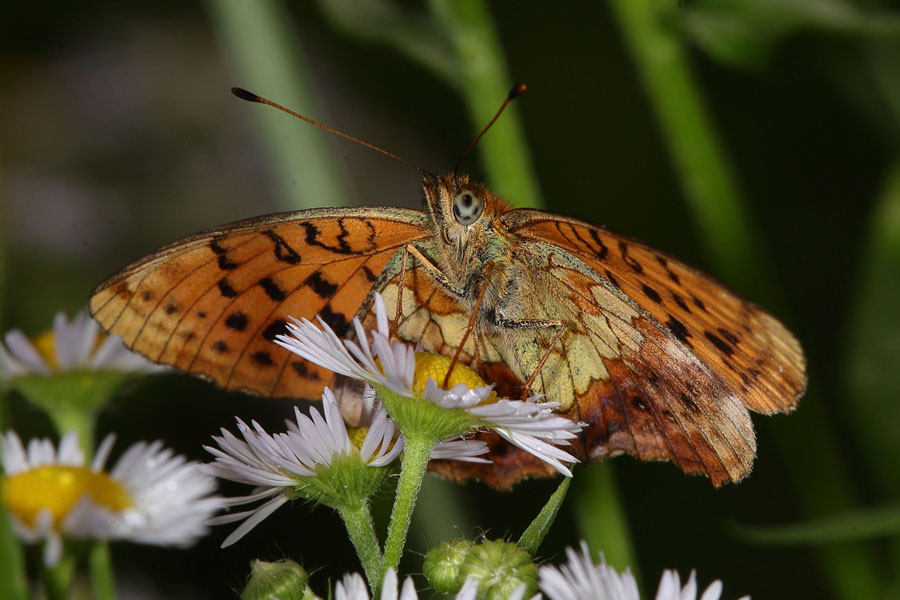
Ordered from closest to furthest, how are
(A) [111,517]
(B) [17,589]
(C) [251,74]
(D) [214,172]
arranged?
(B) [17,589]
(A) [111,517]
(C) [251,74]
(D) [214,172]

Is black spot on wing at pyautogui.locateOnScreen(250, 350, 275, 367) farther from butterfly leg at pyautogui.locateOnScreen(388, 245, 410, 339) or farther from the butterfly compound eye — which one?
the butterfly compound eye

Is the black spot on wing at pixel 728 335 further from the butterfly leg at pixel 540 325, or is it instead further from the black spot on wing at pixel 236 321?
the black spot on wing at pixel 236 321

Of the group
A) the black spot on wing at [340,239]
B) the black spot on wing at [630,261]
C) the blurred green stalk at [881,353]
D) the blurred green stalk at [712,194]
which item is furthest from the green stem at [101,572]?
the blurred green stalk at [881,353]

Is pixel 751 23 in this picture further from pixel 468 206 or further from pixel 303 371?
pixel 303 371

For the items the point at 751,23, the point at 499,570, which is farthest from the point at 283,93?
the point at 499,570

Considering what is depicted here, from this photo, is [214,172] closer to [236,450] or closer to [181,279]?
[181,279]

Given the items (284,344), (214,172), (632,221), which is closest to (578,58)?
(632,221)
